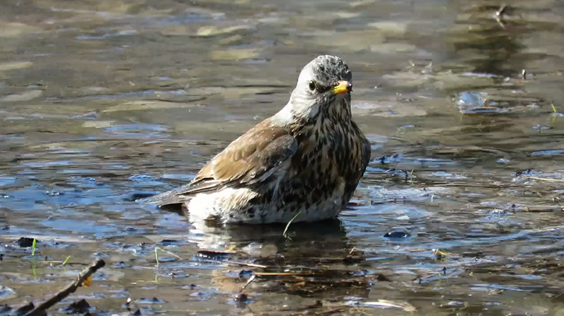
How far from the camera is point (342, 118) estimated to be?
7.79 m

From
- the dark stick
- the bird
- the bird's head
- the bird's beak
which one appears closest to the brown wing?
the bird

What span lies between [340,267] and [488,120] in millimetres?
4627

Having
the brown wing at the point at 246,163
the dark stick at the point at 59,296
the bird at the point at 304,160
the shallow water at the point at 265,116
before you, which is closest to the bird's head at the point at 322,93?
the bird at the point at 304,160

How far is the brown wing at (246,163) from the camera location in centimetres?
756

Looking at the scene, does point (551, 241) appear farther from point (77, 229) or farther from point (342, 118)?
point (77, 229)

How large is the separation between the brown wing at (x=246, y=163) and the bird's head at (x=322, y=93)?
0.17 metres

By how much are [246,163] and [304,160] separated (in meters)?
0.44

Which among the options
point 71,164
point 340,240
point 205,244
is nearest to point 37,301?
point 205,244

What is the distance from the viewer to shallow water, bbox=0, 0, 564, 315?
616 centimetres

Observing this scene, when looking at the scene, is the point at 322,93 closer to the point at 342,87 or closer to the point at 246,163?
the point at 342,87

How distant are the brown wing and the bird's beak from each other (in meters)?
0.44

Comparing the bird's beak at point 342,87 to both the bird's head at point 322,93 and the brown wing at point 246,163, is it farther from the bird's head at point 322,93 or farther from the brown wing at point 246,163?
the brown wing at point 246,163

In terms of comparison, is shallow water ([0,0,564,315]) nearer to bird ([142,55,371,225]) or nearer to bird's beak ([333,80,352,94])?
bird ([142,55,371,225])

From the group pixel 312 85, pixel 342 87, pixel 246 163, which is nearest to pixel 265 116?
pixel 246 163
